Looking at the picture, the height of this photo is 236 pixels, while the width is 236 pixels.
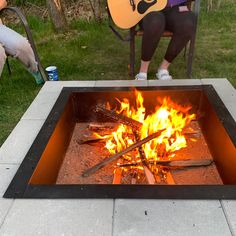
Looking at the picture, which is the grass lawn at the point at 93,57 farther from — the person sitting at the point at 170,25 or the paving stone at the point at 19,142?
the paving stone at the point at 19,142

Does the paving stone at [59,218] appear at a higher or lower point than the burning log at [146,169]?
higher

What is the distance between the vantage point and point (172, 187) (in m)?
1.45

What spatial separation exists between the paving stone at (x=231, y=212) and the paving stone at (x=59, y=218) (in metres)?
0.49

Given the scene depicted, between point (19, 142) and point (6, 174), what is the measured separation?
0.29 m

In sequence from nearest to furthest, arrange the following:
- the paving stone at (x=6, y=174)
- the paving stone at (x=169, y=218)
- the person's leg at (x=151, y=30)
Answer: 1. the paving stone at (x=169, y=218)
2. the paving stone at (x=6, y=174)
3. the person's leg at (x=151, y=30)

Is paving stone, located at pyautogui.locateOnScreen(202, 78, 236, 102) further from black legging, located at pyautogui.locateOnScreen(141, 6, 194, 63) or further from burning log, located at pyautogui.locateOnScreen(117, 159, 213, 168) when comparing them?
black legging, located at pyautogui.locateOnScreen(141, 6, 194, 63)

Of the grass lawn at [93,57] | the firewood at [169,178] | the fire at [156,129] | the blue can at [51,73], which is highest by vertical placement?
the fire at [156,129]

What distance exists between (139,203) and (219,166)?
0.75 m

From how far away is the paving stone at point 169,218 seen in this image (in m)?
1.29

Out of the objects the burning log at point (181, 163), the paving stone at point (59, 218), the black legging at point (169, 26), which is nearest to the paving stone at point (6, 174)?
the paving stone at point (59, 218)

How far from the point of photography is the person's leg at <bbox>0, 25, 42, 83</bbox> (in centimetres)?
301

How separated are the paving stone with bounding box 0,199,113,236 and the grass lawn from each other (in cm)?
126

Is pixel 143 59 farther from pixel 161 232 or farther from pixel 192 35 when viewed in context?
pixel 161 232

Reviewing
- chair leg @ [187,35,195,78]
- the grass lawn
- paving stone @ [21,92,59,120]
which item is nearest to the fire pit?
paving stone @ [21,92,59,120]
